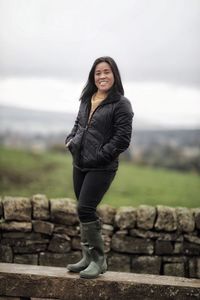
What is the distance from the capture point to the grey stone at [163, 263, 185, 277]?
235 inches

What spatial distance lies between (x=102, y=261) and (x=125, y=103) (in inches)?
59.5

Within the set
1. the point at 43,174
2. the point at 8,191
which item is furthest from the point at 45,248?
the point at 43,174

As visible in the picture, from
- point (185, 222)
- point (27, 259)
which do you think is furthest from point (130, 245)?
point (27, 259)

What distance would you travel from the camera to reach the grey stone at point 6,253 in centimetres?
591

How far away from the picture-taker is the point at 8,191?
9.87m

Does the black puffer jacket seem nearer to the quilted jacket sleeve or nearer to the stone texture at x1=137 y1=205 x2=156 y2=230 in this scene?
the quilted jacket sleeve

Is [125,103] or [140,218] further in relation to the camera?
[140,218]

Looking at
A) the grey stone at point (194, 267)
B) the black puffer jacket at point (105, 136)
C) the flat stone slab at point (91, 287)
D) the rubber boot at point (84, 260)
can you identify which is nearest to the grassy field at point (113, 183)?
the grey stone at point (194, 267)

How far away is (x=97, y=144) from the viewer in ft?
13.5

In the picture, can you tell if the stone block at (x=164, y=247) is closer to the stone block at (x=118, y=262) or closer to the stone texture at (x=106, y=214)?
the stone block at (x=118, y=262)

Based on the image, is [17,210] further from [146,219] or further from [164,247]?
[164,247]

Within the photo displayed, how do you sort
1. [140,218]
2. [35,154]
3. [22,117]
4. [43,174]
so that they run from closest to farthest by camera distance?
[140,218] < [43,174] < [35,154] < [22,117]

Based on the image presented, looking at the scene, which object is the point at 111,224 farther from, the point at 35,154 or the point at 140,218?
the point at 35,154

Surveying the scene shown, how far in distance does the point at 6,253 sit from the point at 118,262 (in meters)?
1.43
